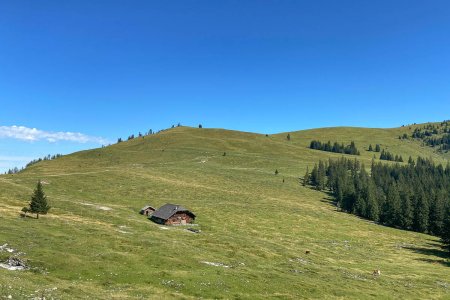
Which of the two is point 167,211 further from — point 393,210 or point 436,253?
point 393,210

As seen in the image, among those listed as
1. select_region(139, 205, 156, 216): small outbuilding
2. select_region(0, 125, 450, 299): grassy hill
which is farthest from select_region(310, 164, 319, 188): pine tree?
select_region(139, 205, 156, 216): small outbuilding

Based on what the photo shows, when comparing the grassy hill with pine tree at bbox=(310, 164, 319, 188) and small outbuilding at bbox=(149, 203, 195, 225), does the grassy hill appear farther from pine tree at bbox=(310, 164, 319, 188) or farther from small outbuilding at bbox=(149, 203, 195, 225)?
pine tree at bbox=(310, 164, 319, 188)

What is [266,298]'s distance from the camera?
123 ft

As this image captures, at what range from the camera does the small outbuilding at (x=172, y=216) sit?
82312 millimetres

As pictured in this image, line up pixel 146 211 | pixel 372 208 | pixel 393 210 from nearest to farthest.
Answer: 1. pixel 146 211
2. pixel 393 210
3. pixel 372 208

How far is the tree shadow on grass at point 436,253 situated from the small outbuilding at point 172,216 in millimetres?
50039

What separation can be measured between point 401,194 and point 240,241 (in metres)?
94.3

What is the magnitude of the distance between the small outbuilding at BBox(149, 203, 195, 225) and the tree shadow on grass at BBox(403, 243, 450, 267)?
50039 mm

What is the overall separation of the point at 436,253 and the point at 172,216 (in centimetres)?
5989

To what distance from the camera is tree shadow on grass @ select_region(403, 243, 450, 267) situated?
243ft

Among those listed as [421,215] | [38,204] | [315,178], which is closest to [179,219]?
[38,204]

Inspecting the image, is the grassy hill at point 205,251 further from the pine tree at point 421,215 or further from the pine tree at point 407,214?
the pine tree at point 407,214

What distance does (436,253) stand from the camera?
273 feet

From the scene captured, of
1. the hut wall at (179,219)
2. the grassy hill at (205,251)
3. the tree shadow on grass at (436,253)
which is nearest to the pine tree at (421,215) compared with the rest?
the grassy hill at (205,251)
